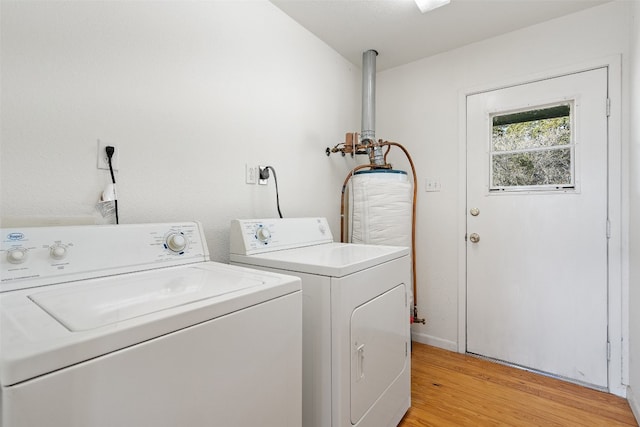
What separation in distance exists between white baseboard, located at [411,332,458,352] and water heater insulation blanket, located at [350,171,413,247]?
2.87 feet

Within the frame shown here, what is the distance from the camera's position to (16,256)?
85 centimetres

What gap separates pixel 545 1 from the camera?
73.4 inches

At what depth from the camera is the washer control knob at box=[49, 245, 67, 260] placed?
0.91 m

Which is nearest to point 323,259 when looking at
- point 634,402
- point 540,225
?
point 540,225

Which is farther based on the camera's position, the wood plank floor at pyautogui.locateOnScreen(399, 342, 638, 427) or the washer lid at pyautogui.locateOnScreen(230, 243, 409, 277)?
the wood plank floor at pyautogui.locateOnScreen(399, 342, 638, 427)

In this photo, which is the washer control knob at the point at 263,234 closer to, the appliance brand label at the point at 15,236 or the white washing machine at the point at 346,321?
the white washing machine at the point at 346,321

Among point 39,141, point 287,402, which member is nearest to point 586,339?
point 287,402

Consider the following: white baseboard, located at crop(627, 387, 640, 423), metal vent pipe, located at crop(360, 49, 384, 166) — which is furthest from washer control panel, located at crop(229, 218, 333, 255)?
white baseboard, located at crop(627, 387, 640, 423)

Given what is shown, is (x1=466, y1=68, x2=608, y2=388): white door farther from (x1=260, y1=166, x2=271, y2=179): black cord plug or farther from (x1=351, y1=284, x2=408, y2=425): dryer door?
(x1=260, y1=166, x2=271, y2=179): black cord plug

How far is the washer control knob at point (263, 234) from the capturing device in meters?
1.49

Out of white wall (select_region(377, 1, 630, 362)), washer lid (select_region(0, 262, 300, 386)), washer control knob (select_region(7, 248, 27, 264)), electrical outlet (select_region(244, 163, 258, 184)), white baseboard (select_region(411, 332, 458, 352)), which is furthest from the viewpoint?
white baseboard (select_region(411, 332, 458, 352))

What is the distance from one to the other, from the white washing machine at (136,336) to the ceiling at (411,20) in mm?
1742

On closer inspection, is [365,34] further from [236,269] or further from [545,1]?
[236,269]

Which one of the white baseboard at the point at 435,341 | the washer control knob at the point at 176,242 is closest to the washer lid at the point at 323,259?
the washer control knob at the point at 176,242
